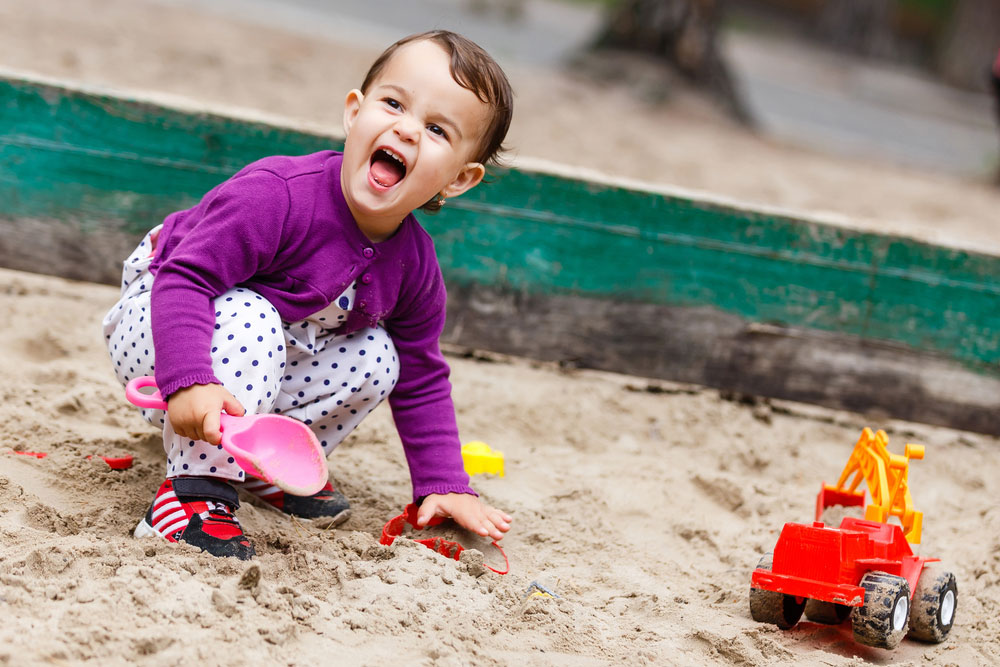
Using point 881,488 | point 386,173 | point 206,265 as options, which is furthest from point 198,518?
point 881,488

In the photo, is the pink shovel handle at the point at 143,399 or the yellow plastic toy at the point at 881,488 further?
the yellow plastic toy at the point at 881,488

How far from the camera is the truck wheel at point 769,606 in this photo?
191 centimetres

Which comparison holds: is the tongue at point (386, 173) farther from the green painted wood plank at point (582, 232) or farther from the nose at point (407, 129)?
the green painted wood plank at point (582, 232)

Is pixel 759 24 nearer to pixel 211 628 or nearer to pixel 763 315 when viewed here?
pixel 763 315

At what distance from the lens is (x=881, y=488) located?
2035 millimetres

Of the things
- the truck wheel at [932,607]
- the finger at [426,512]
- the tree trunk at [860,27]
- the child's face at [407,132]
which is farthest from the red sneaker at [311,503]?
the tree trunk at [860,27]

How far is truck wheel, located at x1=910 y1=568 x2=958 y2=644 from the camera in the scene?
1914 millimetres

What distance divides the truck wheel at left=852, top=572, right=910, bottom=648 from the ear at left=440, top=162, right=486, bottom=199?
996 mm

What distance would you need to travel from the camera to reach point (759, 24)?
16.6m

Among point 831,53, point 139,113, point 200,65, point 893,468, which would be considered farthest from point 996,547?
point 831,53

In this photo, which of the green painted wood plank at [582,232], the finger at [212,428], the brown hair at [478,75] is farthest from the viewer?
the green painted wood plank at [582,232]

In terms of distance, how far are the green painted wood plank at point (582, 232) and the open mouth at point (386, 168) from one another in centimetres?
90

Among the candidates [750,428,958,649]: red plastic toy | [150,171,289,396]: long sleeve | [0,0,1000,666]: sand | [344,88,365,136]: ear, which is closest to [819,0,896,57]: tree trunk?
[0,0,1000,666]: sand

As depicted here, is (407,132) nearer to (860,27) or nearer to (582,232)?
(582,232)
